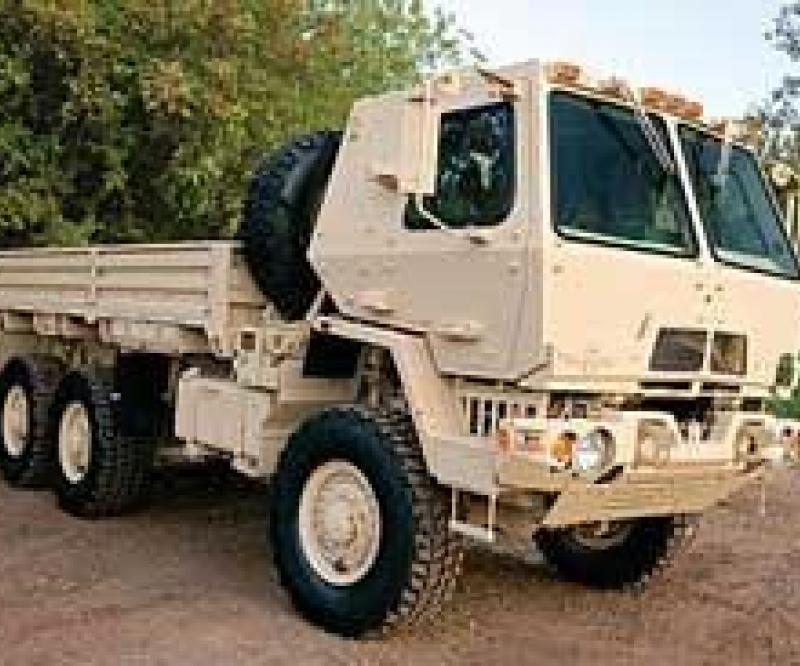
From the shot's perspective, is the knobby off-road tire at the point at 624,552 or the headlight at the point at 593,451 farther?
the knobby off-road tire at the point at 624,552

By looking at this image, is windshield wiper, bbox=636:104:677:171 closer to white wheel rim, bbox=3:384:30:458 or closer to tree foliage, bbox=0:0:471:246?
A: white wheel rim, bbox=3:384:30:458

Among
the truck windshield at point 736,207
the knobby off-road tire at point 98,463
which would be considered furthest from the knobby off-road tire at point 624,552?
the knobby off-road tire at point 98,463

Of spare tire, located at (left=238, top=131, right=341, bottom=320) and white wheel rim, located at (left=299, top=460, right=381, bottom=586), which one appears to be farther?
spare tire, located at (left=238, top=131, right=341, bottom=320)

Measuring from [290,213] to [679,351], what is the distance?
2.22 m

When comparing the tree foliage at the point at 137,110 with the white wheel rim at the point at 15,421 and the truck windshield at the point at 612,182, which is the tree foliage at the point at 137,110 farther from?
the truck windshield at the point at 612,182

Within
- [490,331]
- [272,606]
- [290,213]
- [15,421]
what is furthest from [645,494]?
[15,421]

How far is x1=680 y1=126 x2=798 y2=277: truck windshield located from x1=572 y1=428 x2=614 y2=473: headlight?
1253 millimetres

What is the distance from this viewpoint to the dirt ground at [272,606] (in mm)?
6117

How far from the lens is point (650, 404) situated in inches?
257

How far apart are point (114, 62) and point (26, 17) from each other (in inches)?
36.5

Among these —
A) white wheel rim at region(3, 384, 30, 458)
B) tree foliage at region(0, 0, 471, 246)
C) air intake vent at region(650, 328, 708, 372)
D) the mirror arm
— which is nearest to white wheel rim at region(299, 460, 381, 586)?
the mirror arm

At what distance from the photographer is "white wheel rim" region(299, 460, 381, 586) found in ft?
21.1

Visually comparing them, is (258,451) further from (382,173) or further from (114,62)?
(114,62)

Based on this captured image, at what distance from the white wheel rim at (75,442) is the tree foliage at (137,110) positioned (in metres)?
4.56
